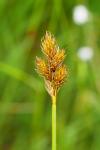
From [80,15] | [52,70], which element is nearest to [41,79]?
[80,15]

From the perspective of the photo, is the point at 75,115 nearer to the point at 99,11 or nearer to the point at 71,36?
the point at 71,36

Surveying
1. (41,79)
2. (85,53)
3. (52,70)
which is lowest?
(52,70)

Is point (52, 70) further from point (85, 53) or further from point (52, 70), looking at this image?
point (85, 53)

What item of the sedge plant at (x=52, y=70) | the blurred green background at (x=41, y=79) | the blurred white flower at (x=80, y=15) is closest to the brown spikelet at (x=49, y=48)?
the sedge plant at (x=52, y=70)

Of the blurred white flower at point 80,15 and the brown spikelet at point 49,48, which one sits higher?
the blurred white flower at point 80,15

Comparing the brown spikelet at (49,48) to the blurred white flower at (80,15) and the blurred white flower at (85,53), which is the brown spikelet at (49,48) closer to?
the blurred white flower at (85,53)

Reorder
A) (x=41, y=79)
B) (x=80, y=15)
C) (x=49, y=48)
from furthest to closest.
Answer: (x=80, y=15) < (x=41, y=79) < (x=49, y=48)

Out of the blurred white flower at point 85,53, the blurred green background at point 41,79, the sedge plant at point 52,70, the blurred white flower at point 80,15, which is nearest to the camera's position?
the sedge plant at point 52,70
